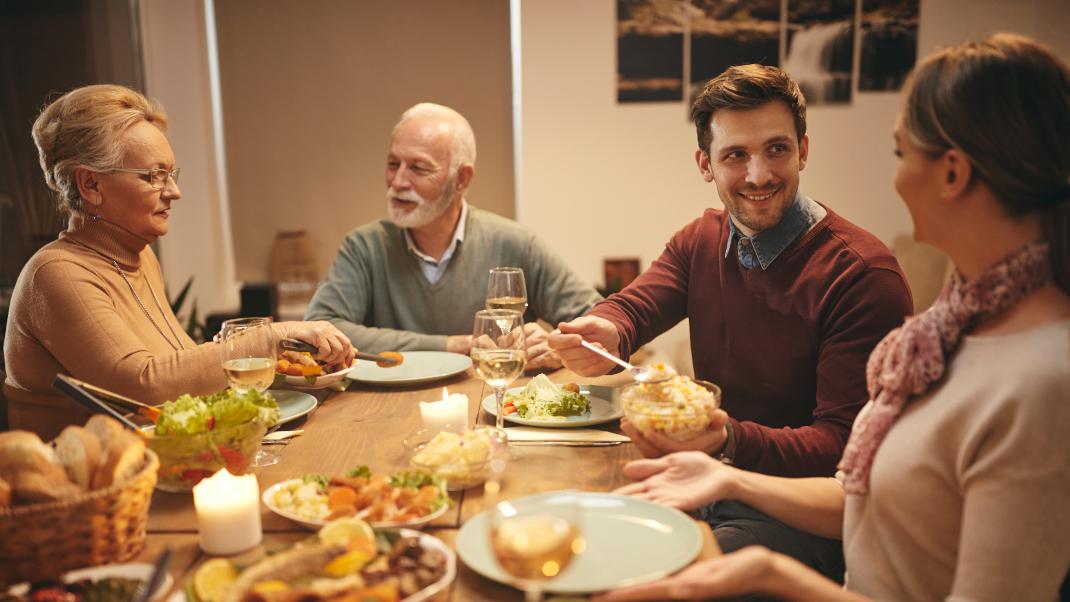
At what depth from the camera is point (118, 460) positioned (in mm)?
1157

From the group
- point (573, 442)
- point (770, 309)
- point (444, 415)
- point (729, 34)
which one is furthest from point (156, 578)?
point (729, 34)

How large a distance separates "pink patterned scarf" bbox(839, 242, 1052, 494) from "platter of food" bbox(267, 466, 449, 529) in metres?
0.68

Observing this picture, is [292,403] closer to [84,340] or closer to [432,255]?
[84,340]

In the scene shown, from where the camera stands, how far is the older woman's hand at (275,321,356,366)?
2.04 metres

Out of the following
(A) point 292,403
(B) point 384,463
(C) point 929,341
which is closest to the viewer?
(C) point 929,341

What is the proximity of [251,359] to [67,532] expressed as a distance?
571 millimetres

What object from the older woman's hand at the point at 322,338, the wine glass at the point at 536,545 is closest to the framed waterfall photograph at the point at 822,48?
the older woman's hand at the point at 322,338

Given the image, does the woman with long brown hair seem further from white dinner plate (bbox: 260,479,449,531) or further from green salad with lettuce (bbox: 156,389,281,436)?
green salad with lettuce (bbox: 156,389,281,436)

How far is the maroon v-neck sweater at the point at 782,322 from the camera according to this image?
68.0 inches

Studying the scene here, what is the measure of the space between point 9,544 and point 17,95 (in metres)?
3.95

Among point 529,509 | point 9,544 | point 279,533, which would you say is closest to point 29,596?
point 9,544

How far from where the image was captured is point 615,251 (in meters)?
4.56

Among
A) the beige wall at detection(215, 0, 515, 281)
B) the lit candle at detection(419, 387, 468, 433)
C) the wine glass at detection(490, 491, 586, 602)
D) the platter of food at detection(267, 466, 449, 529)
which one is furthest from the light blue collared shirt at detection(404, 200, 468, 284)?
the beige wall at detection(215, 0, 515, 281)

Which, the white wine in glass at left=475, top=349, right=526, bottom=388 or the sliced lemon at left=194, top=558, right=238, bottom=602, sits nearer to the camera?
the sliced lemon at left=194, top=558, right=238, bottom=602
